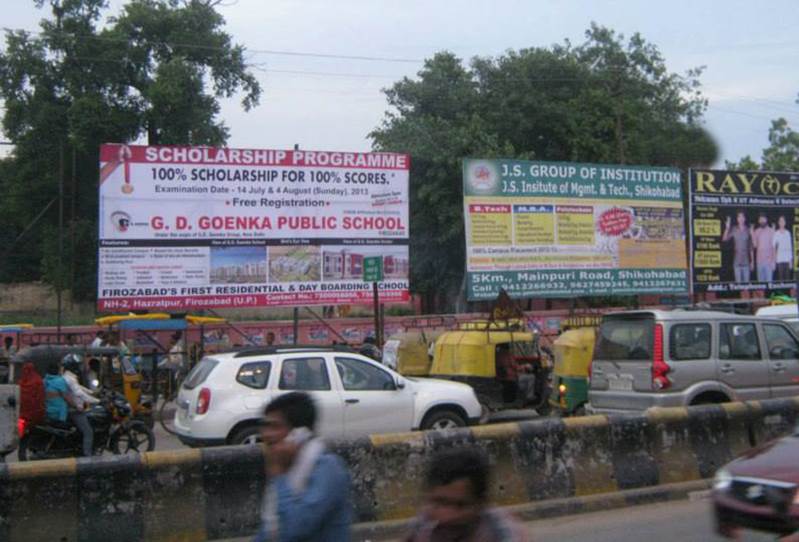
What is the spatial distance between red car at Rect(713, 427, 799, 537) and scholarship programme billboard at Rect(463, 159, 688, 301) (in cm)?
1578

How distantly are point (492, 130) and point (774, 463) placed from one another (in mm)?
33770

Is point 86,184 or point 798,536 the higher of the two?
point 86,184

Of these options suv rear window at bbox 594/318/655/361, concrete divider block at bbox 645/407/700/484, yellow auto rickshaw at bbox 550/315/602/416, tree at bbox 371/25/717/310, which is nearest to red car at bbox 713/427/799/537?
concrete divider block at bbox 645/407/700/484

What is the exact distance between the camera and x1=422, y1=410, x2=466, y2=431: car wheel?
12344 mm

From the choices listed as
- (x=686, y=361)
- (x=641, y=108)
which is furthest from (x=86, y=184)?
(x=686, y=361)

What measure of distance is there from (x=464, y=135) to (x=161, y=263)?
17949 mm

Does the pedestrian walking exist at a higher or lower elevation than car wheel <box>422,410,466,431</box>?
higher

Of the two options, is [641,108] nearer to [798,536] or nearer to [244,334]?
[244,334]

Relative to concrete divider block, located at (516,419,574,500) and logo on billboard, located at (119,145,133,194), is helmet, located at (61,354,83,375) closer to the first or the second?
logo on billboard, located at (119,145,133,194)

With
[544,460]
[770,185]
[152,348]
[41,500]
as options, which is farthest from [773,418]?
[770,185]

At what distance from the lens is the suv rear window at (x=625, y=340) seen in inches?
454

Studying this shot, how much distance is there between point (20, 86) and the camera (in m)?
38.7

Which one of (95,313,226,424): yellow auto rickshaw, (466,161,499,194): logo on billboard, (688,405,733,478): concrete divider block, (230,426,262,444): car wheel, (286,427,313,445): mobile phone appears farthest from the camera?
(466,161,499,194): logo on billboard

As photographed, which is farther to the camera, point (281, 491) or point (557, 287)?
point (557, 287)
